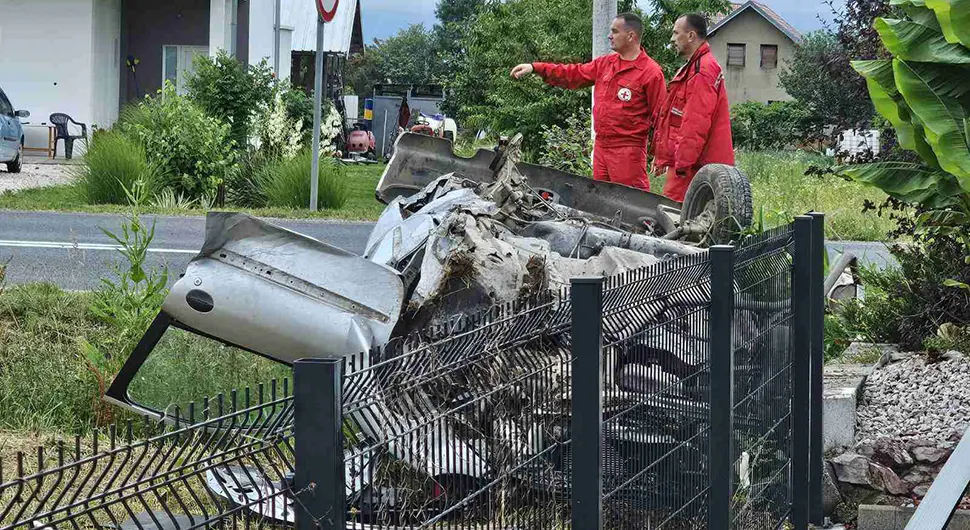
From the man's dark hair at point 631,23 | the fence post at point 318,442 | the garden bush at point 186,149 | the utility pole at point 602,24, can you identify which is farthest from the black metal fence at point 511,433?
the garden bush at point 186,149

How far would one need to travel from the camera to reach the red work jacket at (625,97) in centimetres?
1037

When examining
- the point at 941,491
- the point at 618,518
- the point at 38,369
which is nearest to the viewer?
the point at 941,491

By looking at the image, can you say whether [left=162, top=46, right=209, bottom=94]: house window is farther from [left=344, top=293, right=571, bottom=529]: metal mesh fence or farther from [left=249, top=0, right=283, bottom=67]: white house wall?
[left=344, top=293, right=571, bottom=529]: metal mesh fence

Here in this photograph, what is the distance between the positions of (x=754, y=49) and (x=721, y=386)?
89.0m

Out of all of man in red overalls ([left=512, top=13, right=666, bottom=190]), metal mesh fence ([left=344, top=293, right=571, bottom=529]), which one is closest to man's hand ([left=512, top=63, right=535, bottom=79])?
man in red overalls ([left=512, top=13, right=666, bottom=190])

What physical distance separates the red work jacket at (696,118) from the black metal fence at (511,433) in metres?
4.46

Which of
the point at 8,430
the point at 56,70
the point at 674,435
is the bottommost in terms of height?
the point at 8,430

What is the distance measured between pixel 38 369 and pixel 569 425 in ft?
16.2

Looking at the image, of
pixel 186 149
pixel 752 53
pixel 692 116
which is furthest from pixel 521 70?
pixel 752 53

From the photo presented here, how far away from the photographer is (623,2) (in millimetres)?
24406

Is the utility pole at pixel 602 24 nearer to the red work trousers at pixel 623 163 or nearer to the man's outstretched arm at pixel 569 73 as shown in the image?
the man's outstretched arm at pixel 569 73

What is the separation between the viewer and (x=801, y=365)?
5.82m

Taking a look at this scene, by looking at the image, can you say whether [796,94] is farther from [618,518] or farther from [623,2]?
[618,518]

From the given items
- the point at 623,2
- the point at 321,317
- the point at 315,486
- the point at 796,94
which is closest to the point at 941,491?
the point at 315,486
